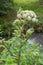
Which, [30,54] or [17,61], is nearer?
[17,61]

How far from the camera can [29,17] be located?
2.59 m

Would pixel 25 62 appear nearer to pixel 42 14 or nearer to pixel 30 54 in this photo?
pixel 30 54

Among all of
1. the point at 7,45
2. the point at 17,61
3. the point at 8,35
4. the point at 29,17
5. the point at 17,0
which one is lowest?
the point at 17,61

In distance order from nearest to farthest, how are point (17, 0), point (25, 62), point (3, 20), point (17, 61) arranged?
point (17, 61), point (25, 62), point (3, 20), point (17, 0)

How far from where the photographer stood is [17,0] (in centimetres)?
1800

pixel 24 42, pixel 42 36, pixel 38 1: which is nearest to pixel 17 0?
pixel 38 1

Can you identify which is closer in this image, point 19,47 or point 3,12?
point 19,47

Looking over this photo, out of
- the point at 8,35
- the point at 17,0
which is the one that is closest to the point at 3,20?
the point at 8,35

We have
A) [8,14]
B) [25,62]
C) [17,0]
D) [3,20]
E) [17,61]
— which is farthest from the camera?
[17,0]

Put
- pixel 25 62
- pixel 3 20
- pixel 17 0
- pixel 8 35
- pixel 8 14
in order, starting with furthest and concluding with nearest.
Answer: pixel 17 0 < pixel 8 14 < pixel 3 20 < pixel 8 35 < pixel 25 62

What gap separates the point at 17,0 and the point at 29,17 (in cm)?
1554

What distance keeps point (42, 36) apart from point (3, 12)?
269 cm

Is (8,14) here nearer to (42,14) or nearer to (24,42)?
(42,14)

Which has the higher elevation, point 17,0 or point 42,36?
point 17,0
